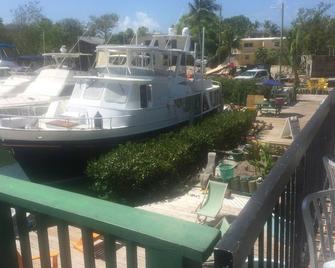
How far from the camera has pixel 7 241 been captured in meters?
2.04

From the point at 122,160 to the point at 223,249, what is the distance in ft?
29.8

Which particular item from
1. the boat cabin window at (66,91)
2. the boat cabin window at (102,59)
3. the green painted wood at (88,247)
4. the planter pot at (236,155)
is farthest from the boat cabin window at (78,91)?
the green painted wood at (88,247)

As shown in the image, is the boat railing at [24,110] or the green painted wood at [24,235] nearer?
the green painted wood at [24,235]

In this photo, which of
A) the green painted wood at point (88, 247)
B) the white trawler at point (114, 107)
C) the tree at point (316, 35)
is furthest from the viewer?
the tree at point (316, 35)

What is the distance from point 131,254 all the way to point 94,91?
12.3 meters

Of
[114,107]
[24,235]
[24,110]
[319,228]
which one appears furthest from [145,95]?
[24,235]

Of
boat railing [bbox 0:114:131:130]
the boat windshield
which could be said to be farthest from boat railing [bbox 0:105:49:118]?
the boat windshield

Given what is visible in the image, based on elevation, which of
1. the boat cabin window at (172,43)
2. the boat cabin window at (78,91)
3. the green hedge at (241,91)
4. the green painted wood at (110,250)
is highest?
the boat cabin window at (172,43)

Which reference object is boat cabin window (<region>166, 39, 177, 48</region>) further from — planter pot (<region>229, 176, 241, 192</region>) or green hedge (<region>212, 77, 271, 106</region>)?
green hedge (<region>212, 77, 271, 106</region>)

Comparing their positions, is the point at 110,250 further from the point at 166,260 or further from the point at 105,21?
the point at 105,21

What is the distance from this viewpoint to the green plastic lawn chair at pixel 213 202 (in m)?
7.77

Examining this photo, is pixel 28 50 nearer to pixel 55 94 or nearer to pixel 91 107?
pixel 55 94

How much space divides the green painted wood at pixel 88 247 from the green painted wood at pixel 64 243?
107 millimetres

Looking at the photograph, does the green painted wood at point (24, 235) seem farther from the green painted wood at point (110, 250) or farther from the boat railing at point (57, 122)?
the boat railing at point (57, 122)
